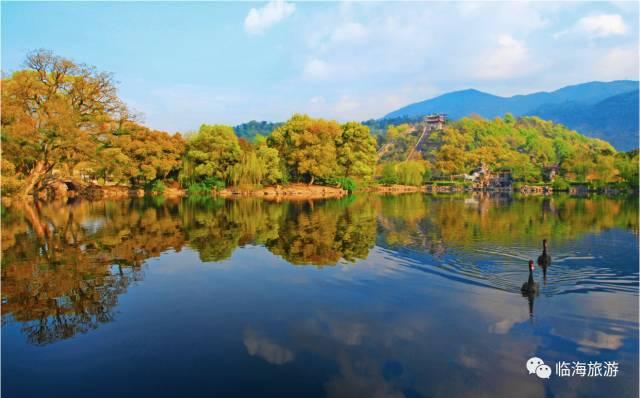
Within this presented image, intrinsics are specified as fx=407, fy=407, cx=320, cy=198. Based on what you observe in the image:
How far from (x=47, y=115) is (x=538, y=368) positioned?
4221 cm

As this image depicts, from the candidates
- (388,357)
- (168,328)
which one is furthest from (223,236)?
(388,357)

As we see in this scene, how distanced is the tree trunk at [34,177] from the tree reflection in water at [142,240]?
31.4 ft

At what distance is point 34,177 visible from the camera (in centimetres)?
3828

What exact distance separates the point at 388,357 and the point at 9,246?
15.9m

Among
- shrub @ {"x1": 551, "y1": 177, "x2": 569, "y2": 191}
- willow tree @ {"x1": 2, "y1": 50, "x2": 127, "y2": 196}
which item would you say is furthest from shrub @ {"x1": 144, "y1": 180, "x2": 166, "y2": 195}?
shrub @ {"x1": 551, "y1": 177, "x2": 569, "y2": 191}

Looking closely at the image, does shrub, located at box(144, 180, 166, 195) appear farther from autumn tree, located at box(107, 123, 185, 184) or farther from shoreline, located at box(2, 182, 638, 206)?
autumn tree, located at box(107, 123, 185, 184)

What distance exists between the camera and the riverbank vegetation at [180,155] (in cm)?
3641

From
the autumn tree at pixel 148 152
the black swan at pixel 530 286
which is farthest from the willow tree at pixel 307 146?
the black swan at pixel 530 286

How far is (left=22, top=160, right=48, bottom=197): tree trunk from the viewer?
123 ft

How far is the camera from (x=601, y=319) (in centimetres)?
857

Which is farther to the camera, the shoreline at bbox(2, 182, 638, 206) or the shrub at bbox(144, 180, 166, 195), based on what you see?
the shrub at bbox(144, 180, 166, 195)

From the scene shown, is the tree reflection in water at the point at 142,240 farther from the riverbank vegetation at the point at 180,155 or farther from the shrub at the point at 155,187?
the shrub at the point at 155,187

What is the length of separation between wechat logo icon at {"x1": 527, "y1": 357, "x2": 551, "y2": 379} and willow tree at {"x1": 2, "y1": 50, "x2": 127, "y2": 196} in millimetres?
39375

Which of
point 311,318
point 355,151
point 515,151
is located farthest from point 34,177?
point 515,151
